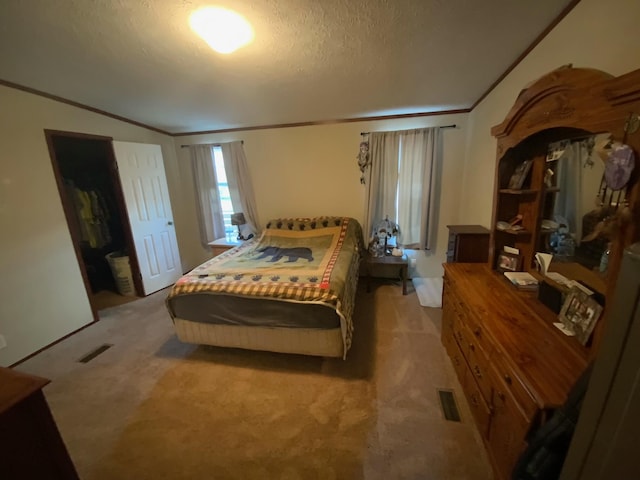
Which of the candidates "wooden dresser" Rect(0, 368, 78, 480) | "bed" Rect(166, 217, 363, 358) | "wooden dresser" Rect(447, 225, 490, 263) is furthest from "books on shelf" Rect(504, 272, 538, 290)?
"wooden dresser" Rect(0, 368, 78, 480)

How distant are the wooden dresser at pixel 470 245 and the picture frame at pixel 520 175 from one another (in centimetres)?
55

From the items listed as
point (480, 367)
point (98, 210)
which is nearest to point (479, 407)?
point (480, 367)

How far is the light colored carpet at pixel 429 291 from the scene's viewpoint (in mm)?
2952

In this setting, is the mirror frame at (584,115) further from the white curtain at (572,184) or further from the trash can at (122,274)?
the trash can at (122,274)

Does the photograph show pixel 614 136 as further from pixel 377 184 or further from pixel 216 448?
pixel 377 184

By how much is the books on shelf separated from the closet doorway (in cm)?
398

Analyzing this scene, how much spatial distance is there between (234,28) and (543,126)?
5.74 feet

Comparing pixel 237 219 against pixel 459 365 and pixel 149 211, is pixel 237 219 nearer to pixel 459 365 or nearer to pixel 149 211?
pixel 149 211

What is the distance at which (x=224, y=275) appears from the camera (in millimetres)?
2246

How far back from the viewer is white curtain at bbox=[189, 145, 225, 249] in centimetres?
388

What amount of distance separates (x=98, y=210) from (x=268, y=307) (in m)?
3.07

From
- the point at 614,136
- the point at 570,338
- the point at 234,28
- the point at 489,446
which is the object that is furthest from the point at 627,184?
the point at 234,28

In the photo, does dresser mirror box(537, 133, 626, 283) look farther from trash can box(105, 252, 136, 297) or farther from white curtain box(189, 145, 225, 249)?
trash can box(105, 252, 136, 297)

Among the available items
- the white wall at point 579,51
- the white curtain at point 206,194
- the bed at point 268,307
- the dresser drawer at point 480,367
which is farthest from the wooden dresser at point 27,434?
the white curtain at point 206,194
